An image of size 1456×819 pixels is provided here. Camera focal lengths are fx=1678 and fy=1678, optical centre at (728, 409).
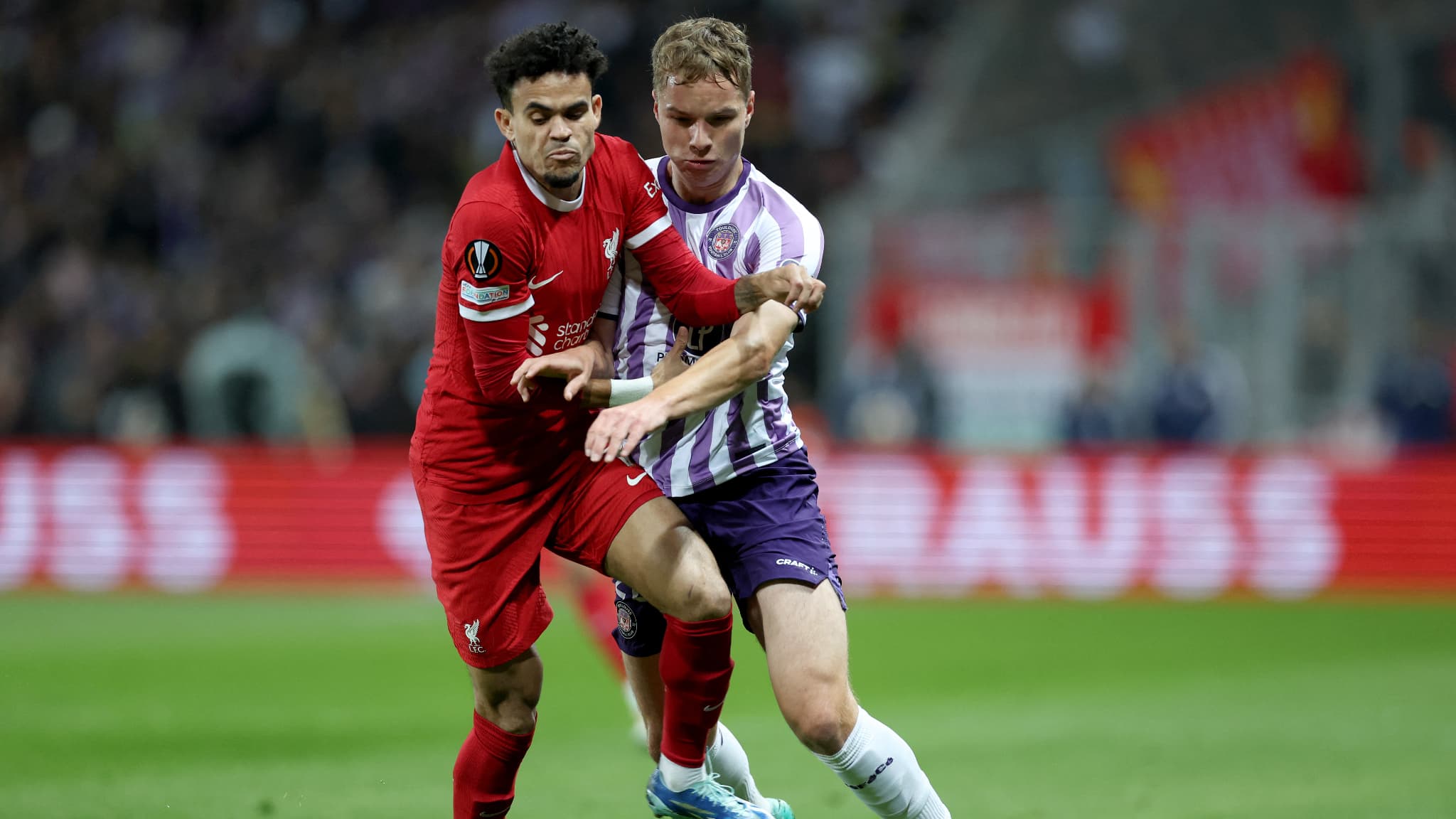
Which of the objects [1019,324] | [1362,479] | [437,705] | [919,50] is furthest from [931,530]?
[919,50]

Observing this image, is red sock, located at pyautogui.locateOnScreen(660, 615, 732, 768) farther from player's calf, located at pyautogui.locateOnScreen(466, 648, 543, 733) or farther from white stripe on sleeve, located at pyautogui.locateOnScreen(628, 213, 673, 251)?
white stripe on sleeve, located at pyautogui.locateOnScreen(628, 213, 673, 251)

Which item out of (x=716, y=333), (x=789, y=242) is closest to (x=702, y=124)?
(x=789, y=242)

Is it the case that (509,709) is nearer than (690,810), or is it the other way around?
(509,709)

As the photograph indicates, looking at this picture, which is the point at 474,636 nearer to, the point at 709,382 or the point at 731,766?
→ the point at 709,382

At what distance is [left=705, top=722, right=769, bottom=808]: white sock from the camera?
5.98 metres

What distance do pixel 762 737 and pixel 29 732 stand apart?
3.79m

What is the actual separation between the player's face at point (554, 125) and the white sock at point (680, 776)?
2.01 metres

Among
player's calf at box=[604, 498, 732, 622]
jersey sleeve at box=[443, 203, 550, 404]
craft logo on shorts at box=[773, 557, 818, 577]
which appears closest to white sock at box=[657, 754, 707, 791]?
player's calf at box=[604, 498, 732, 622]

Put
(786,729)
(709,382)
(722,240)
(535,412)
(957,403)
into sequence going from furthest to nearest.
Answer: (957,403) → (786,729) → (722,240) → (535,412) → (709,382)

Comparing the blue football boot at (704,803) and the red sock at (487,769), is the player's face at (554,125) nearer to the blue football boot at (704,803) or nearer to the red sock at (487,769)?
the red sock at (487,769)

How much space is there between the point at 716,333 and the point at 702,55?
0.92 meters

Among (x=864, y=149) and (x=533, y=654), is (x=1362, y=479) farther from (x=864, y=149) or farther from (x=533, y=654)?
(x=533, y=654)

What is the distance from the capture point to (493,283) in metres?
5.03

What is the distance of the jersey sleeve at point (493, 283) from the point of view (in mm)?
5012
